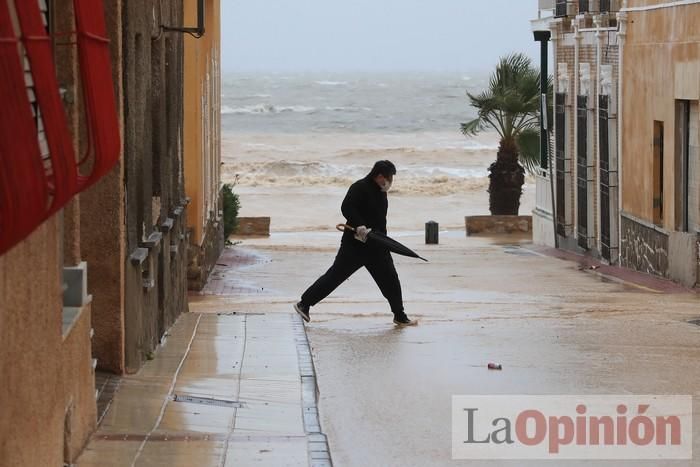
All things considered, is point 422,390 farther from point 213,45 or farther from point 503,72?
point 503,72

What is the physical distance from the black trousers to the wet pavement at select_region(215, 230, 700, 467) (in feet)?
0.91

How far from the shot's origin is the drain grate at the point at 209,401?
8.80 meters

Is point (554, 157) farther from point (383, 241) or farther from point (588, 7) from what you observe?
point (383, 241)

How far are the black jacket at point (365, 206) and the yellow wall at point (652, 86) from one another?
284 inches

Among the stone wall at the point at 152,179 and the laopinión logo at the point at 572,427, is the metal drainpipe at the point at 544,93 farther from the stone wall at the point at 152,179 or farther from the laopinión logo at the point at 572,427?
the laopinión logo at the point at 572,427

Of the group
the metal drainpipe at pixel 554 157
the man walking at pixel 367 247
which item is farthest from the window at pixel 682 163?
the metal drainpipe at pixel 554 157

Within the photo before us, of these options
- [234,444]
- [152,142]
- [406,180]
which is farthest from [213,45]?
[406,180]

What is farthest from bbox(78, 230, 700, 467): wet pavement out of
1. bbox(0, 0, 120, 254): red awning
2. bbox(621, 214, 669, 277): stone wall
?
bbox(621, 214, 669, 277): stone wall

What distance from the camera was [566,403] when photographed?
9.01 metres

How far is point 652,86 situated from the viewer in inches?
835

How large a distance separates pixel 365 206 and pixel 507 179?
21.9 m

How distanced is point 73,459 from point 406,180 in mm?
55225

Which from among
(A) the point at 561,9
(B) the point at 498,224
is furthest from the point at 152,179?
(B) the point at 498,224

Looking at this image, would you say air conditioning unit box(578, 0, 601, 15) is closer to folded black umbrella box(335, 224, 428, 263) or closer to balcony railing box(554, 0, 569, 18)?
balcony railing box(554, 0, 569, 18)
